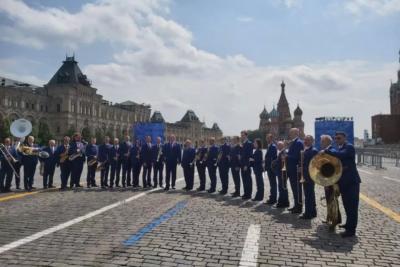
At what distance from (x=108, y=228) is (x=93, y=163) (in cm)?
800

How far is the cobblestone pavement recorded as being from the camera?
→ 5.87 metres

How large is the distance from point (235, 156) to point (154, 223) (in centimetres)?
566

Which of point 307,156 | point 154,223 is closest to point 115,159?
point 154,223

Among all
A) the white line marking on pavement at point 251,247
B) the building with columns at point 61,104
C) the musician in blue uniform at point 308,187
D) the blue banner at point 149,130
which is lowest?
the white line marking on pavement at point 251,247

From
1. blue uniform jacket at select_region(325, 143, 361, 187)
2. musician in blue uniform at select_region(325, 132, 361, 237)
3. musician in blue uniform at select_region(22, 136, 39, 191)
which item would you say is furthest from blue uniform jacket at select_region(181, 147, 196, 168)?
blue uniform jacket at select_region(325, 143, 361, 187)

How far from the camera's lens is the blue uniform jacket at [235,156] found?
13211mm

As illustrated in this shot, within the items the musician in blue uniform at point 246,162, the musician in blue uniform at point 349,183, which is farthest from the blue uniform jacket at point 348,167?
the musician in blue uniform at point 246,162

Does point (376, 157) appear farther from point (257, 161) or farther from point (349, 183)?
point (349, 183)

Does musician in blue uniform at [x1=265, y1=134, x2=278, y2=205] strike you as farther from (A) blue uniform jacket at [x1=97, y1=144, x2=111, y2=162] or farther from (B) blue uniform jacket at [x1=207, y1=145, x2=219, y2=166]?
(A) blue uniform jacket at [x1=97, y1=144, x2=111, y2=162]

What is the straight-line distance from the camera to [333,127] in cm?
3106

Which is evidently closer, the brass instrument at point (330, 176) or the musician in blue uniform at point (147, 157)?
the brass instrument at point (330, 176)

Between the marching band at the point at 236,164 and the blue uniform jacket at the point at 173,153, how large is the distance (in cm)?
4

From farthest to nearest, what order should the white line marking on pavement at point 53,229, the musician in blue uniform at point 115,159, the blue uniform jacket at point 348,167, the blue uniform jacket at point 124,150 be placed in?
the blue uniform jacket at point 124,150, the musician in blue uniform at point 115,159, the blue uniform jacket at point 348,167, the white line marking on pavement at point 53,229

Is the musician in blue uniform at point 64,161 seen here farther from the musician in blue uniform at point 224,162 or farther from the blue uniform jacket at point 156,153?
the musician in blue uniform at point 224,162
